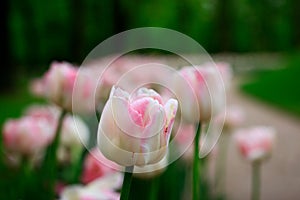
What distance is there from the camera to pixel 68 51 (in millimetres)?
8875

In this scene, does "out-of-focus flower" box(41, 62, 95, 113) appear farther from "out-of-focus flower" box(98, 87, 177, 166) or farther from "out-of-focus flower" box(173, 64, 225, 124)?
"out-of-focus flower" box(98, 87, 177, 166)

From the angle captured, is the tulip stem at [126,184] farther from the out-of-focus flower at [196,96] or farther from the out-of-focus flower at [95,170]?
the out-of-focus flower at [95,170]

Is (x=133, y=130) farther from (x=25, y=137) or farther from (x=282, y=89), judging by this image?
(x=282, y=89)

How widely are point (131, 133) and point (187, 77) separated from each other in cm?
20

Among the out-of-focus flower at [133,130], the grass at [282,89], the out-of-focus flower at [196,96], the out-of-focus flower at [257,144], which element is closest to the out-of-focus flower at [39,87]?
the out-of-focus flower at [257,144]

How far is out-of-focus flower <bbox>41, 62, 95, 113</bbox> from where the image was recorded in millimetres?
700

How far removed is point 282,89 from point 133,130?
7.19m

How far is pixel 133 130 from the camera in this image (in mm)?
398

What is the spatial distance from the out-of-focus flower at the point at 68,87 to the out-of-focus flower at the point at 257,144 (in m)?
0.41

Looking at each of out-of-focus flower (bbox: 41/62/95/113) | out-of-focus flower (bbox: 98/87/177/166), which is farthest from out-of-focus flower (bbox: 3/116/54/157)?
out-of-focus flower (bbox: 98/87/177/166)

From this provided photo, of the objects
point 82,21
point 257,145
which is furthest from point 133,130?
point 82,21

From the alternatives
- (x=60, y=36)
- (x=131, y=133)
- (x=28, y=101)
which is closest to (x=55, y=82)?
(x=131, y=133)

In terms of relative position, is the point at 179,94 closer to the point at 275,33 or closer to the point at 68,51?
the point at 68,51

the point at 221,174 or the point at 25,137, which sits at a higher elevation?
the point at 221,174
